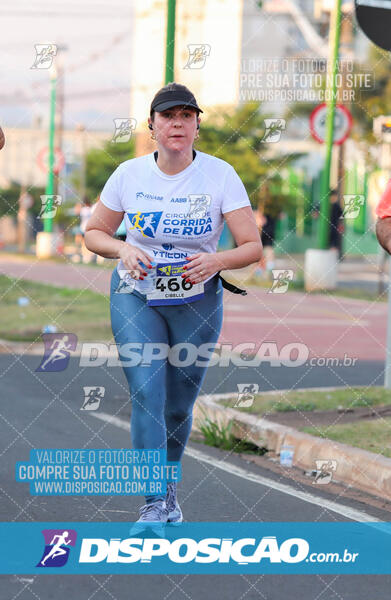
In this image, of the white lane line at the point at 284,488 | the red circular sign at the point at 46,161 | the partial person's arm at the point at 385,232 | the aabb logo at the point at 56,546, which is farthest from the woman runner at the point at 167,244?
the red circular sign at the point at 46,161

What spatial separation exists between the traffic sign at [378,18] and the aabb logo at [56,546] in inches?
168

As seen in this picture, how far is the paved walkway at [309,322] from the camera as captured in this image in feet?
46.5

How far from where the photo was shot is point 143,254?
16.8 ft

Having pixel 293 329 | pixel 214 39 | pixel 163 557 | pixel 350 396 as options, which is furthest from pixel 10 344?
pixel 214 39

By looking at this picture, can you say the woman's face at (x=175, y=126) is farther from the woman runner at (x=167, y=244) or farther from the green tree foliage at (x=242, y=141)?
the green tree foliage at (x=242, y=141)

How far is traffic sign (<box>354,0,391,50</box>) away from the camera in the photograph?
26.4 feet

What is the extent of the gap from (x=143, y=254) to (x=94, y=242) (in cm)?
35

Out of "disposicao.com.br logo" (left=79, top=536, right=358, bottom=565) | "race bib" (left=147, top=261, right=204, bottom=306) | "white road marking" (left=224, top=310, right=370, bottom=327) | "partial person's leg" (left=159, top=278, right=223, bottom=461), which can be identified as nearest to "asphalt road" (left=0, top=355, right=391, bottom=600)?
"disposicao.com.br logo" (left=79, top=536, right=358, bottom=565)

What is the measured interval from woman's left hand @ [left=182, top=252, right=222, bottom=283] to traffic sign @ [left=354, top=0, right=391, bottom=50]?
3500mm

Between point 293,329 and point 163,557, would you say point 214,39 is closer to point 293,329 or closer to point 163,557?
point 293,329

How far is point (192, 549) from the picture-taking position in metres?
5.07

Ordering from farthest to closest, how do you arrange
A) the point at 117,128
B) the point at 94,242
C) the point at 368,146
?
the point at 368,146 < the point at 117,128 < the point at 94,242

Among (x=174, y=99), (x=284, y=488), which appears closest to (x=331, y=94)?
(x=284, y=488)

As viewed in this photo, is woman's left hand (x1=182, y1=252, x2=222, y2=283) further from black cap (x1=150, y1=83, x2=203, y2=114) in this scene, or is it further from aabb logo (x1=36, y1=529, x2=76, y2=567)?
aabb logo (x1=36, y1=529, x2=76, y2=567)
